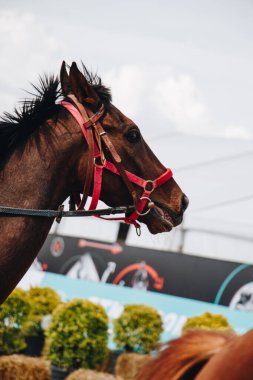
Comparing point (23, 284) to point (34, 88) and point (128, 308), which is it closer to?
point (128, 308)

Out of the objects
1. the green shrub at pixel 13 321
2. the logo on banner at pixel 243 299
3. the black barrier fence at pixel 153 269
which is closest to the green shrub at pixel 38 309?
the green shrub at pixel 13 321

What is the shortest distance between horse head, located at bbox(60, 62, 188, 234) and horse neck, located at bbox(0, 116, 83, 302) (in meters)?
0.11

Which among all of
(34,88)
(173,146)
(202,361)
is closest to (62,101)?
(34,88)

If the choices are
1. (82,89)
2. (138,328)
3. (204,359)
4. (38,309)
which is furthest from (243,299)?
(204,359)

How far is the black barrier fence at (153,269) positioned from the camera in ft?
27.3

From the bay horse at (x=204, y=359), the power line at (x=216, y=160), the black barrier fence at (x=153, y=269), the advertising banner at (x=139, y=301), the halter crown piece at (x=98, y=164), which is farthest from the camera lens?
the power line at (x=216, y=160)

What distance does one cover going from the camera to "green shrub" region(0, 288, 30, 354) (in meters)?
7.85

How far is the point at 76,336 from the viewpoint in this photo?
7059mm

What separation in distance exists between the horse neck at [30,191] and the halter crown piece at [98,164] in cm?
10

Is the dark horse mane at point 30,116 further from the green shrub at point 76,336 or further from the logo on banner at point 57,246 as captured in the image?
the logo on banner at point 57,246

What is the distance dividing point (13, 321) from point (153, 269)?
7.64 feet

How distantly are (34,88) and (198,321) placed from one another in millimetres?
4229

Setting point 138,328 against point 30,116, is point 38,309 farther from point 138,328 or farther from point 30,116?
point 30,116

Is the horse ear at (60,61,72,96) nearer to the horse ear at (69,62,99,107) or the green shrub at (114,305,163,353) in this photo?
the horse ear at (69,62,99,107)
